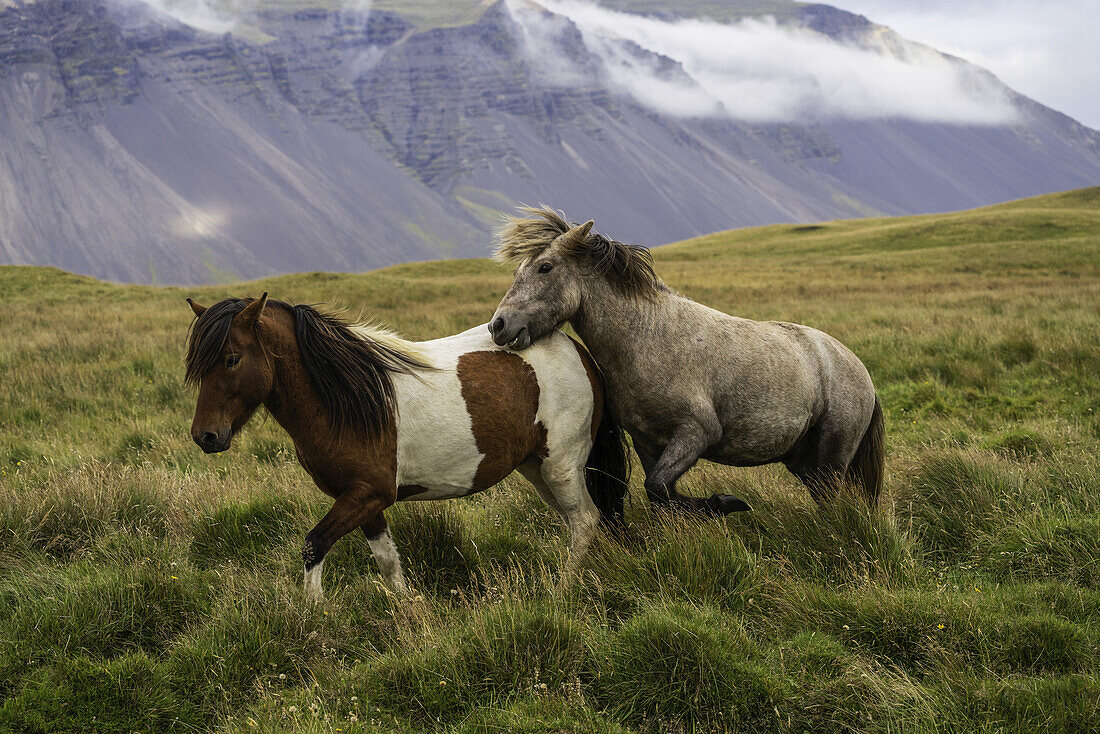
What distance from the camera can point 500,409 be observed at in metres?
4.67

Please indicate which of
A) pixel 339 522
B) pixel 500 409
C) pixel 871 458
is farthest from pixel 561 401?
pixel 871 458

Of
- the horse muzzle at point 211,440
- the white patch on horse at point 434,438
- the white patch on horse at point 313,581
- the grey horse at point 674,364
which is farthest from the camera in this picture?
the grey horse at point 674,364

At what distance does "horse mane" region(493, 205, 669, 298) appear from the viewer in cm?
507

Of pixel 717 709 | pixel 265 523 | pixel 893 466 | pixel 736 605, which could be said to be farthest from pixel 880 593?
pixel 265 523

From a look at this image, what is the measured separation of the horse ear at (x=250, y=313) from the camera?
417 cm

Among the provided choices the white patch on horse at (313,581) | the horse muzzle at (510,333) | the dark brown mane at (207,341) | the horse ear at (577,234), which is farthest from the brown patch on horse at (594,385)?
the dark brown mane at (207,341)

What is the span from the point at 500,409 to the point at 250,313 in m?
1.54

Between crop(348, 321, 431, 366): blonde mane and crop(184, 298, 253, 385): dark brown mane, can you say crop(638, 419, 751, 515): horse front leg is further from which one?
crop(184, 298, 253, 385): dark brown mane

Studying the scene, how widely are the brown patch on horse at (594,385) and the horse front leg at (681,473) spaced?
52 centimetres

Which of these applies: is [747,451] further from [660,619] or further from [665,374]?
[660,619]

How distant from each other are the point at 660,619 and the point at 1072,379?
9058 millimetres

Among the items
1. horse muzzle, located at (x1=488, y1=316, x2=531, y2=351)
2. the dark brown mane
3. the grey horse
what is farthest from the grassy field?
horse muzzle, located at (x1=488, y1=316, x2=531, y2=351)

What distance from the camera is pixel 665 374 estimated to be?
16.1 ft

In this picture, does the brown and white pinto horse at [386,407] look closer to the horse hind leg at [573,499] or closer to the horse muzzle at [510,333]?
the horse hind leg at [573,499]
